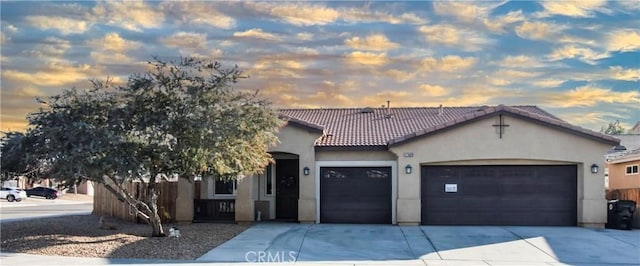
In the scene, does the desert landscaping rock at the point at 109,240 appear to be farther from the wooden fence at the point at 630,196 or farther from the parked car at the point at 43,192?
the parked car at the point at 43,192

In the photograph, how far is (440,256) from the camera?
13609 mm

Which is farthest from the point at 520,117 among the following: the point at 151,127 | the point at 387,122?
the point at 151,127

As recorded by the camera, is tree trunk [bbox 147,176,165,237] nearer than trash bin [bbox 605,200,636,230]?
Yes

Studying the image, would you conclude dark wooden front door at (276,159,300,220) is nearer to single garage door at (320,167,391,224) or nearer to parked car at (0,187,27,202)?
single garage door at (320,167,391,224)

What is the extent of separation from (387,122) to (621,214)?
28.9ft

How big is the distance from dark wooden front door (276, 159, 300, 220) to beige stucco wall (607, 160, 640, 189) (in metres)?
12.8

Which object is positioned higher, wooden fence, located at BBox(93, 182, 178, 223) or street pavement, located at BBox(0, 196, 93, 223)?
wooden fence, located at BBox(93, 182, 178, 223)

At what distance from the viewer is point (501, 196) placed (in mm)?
19578

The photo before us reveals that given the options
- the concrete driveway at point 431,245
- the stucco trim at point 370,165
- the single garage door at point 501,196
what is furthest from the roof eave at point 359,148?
the concrete driveway at point 431,245

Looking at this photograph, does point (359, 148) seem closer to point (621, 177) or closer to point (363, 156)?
point (363, 156)

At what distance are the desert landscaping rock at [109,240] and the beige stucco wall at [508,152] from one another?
18.1 ft

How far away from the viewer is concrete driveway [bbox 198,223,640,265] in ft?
43.3

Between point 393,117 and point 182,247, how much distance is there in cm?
1274

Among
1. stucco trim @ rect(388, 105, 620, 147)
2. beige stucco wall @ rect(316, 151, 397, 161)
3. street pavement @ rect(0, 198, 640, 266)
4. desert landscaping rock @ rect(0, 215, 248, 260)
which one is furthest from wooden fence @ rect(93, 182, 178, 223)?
stucco trim @ rect(388, 105, 620, 147)
